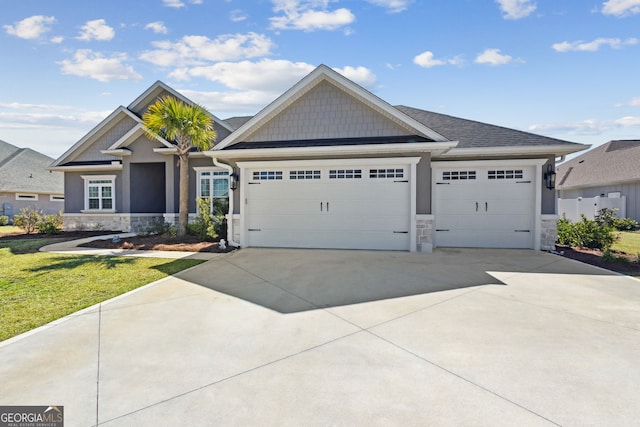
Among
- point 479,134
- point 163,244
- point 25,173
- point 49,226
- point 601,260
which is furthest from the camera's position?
point 25,173

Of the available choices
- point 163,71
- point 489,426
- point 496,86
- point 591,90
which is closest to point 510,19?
point 496,86

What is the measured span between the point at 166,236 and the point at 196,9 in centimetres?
834

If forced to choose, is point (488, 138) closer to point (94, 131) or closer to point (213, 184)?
point (213, 184)

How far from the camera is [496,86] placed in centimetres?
A: 1223

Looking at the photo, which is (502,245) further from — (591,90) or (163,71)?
(163,71)

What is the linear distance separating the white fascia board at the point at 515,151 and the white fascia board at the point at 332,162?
5.67 feet

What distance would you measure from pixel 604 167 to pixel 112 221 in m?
33.0

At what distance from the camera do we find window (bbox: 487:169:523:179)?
10.2 metres

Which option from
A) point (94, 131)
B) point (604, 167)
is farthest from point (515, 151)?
point (604, 167)

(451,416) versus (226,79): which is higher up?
(226,79)

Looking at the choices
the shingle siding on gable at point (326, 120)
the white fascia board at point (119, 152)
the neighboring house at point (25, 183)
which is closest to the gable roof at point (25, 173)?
the neighboring house at point (25, 183)

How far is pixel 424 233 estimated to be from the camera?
9516 millimetres

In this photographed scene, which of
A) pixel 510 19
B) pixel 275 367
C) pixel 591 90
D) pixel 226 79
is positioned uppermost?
pixel 510 19

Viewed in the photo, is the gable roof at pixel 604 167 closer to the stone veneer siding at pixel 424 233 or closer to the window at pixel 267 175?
the stone veneer siding at pixel 424 233
